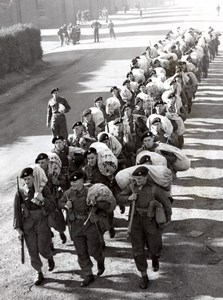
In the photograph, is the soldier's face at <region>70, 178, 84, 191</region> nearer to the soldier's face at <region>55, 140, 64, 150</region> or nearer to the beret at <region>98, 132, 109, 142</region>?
the soldier's face at <region>55, 140, 64, 150</region>

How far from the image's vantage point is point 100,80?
2430 cm

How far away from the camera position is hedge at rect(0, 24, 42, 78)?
24.6 meters

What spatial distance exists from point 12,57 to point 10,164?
14084 millimetres

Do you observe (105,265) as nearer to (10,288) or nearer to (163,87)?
(10,288)

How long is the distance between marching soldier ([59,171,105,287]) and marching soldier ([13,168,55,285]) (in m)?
0.29

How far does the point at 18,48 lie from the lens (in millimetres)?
26234

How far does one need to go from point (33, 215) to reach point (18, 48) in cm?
2073

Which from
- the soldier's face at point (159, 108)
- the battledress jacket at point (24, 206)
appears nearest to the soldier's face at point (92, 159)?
the battledress jacket at point (24, 206)

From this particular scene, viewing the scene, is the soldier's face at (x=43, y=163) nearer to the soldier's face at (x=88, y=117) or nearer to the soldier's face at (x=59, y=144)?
the soldier's face at (x=59, y=144)

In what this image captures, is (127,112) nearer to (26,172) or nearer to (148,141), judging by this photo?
(148,141)

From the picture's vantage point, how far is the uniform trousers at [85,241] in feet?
22.4

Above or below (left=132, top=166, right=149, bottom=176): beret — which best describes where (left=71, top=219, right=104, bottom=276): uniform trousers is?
below

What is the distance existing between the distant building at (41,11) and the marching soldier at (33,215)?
38748 millimetres

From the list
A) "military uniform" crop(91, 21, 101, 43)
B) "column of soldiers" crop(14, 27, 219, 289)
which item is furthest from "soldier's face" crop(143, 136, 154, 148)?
"military uniform" crop(91, 21, 101, 43)
